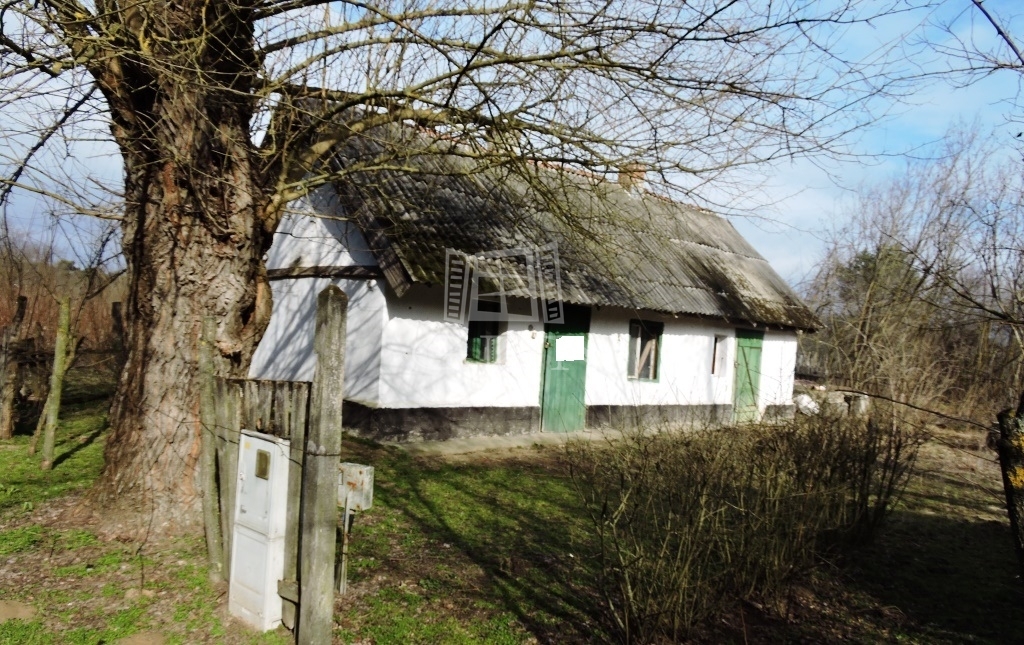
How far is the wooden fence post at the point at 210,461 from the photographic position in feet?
15.3

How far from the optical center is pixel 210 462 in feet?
15.5

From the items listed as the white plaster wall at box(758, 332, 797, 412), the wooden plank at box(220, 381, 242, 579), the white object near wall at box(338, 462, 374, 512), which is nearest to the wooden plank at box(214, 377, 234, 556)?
the wooden plank at box(220, 381, 242, 579)

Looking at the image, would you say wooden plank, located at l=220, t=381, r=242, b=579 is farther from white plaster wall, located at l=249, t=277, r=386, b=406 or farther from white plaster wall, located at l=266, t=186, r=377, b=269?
white plaster wall, located at l=266, t=186, r=377, b=269

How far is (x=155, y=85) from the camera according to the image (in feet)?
18.2

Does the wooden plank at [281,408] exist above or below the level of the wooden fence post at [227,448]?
above

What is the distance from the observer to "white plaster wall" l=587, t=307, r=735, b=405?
14.1m

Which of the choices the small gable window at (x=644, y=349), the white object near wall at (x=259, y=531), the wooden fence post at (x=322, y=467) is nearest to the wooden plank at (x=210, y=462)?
the white object near wall at (x=259, y=531)

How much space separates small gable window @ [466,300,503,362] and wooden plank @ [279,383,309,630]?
7.98 meters

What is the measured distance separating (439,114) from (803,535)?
15.4 ft

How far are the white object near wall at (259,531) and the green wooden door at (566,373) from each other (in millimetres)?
9083

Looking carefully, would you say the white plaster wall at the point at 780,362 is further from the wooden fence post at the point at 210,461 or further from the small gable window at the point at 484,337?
the wooden fence post at the point at 210,461

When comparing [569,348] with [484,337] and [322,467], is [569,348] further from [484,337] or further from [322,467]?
[322,467]

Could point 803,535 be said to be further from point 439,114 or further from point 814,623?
point 439,114

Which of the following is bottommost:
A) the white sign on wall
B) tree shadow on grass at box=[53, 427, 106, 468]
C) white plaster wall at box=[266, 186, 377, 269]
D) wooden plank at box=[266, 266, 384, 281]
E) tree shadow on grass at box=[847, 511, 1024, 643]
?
tree shadow on grass at box=[847, 511, 1024, 643]
